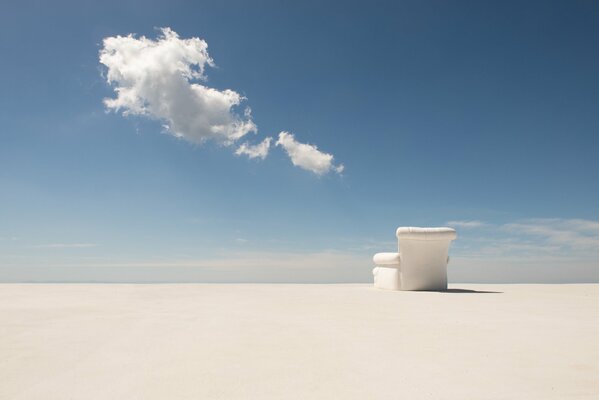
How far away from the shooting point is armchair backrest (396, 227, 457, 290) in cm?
1359

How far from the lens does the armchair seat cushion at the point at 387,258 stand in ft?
46.0

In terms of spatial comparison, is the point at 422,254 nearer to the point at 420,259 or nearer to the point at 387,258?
the point at 420,259

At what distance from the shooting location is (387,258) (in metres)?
14.3
